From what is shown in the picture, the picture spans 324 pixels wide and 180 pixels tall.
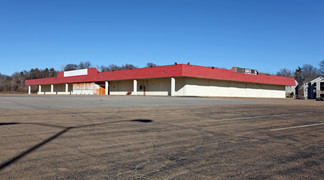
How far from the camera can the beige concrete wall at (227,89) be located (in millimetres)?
38469

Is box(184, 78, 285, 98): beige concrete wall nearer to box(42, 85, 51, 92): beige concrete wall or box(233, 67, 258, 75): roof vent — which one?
box(233, 67, 258, 75): roof vent

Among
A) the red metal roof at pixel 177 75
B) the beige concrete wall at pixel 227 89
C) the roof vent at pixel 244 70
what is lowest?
the beige concrete wall at pixel 227 89

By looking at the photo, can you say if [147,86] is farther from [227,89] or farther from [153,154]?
[153,154]

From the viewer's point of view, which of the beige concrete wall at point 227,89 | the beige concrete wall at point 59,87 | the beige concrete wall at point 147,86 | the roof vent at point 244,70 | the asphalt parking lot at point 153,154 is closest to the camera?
the asphalt parking lot at point 153,154

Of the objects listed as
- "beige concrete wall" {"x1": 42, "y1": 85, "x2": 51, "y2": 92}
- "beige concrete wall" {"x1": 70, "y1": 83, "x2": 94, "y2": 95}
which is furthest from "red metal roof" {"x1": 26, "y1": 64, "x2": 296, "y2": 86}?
"beige concrete wall" {"x1": 42, "y1": 85, "x2": 51, "y2": 92}

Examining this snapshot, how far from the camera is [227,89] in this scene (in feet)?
145

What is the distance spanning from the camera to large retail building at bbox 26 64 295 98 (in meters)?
37.3

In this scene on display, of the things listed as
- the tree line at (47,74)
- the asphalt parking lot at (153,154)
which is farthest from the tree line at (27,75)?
the asphalt parking lot at (153,154)

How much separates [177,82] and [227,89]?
1221 cm

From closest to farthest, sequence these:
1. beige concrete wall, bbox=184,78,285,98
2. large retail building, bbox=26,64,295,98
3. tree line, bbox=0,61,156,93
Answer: large retail building, bbox=26,64,295,98 < beige concrete wall, bbox=184,78,285,98 < tree line, bbox=0,61,156,93

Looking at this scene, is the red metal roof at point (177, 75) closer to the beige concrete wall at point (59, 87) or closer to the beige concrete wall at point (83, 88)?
the beige concrete wall at point (83, 88)

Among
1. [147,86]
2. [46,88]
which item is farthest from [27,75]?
[147,86]

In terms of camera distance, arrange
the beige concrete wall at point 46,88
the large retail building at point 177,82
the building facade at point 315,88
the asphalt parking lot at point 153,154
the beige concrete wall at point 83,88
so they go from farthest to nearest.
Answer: the beige concrete wall at point 46,88 < the building facade at point 315,88 < the beige concrete wall at point 83,88 < the large retail building at point 177,82 < the asphalt parking lot at point 153,154

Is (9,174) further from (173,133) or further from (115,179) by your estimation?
(173,133)
